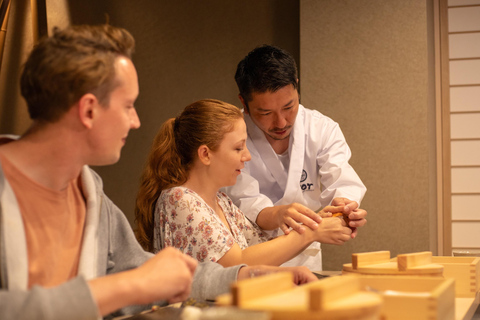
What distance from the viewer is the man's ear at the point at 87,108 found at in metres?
1.08

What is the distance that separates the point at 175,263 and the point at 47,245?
0.30m

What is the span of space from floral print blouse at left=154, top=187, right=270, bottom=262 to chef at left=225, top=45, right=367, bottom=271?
29 cm

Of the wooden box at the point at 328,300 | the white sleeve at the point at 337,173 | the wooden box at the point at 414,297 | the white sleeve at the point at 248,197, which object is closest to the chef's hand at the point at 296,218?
the white sleeve at the point at 248,197

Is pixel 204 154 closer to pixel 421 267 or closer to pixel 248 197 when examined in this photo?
pixel 248 197

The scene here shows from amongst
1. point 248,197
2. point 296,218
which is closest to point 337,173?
point 248,197

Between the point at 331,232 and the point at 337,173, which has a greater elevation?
the point at 337,173

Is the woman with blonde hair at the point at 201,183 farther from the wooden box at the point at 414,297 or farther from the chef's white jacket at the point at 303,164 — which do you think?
the wooden box at the point at 414,297

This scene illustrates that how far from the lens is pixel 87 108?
1.09m

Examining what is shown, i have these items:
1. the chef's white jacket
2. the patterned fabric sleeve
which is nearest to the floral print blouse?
the patterned fabric sleeve

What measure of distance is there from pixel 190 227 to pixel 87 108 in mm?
698

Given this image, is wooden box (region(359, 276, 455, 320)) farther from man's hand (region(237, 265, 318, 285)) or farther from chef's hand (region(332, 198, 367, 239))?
chef's hand (region(332, 198, 367, 239))

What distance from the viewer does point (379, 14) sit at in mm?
3125

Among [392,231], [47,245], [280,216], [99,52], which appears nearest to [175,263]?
Answer: [47,245]

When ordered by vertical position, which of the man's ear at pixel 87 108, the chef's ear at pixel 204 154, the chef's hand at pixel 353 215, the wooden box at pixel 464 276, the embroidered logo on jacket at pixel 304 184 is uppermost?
the man's ear at pixel 87 108
